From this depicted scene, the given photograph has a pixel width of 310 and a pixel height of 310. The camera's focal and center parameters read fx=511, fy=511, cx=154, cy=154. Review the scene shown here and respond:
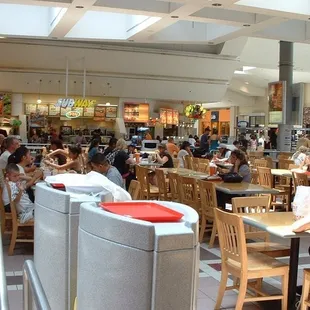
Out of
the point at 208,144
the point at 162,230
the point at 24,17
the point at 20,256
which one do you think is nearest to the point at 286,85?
the point at 208,144

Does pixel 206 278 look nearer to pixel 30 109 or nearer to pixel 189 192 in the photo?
pixel 189 192

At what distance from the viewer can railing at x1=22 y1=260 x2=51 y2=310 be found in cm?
170

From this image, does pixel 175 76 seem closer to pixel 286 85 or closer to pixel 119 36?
pixel 286 85

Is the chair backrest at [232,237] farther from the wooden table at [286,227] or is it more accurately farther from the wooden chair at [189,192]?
the wooden chair at [189,192]

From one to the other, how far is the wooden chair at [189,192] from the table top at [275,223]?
2484mm

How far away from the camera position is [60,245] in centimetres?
287

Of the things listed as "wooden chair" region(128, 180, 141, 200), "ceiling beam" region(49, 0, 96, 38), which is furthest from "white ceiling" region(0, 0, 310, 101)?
"wooden chair" region(128, 180, 141, 200)

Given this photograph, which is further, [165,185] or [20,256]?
[165,185]

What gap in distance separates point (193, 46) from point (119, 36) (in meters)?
7.94

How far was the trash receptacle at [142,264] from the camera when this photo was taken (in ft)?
6.66

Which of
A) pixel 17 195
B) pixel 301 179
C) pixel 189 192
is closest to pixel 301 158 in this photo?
pixel 301 179

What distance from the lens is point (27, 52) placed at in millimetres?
16766

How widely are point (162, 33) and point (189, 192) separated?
16.8 feet

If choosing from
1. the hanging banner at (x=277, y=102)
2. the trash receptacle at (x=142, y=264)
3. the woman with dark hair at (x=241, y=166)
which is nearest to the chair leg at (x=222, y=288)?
the trash receptacle at (x=142, y=264)
